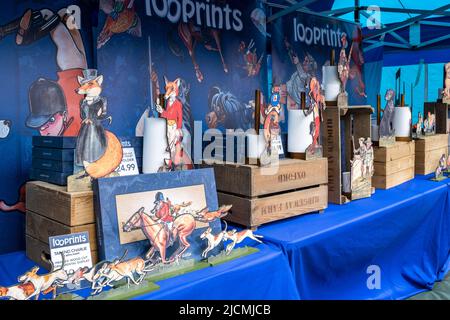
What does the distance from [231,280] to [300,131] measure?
83cm

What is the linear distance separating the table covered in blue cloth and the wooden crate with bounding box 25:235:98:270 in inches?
1.1

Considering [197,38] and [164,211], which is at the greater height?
[197,38]

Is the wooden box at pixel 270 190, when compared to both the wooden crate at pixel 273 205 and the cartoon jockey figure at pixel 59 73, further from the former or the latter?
the cartoon jockey figure at pixel 59 73

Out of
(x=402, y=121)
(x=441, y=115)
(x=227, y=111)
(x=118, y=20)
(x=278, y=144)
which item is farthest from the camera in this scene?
(x=441, y=115)

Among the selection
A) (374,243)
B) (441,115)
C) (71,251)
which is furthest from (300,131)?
(441,115)

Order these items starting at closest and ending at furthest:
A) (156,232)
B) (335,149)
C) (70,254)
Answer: (70,254)
(156,232)
(335,149)

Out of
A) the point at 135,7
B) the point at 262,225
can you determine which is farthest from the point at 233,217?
the point at 135,7

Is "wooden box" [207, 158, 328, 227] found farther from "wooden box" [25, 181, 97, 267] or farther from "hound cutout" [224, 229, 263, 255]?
"wooden box" [25, 181, 97, 267]

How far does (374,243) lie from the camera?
186cm

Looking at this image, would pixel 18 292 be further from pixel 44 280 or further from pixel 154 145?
pixel 154 145

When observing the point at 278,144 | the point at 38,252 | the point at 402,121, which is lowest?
the point at 38,252

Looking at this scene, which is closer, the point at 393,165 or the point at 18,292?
the point at 18,292

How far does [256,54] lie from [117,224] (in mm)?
2275
